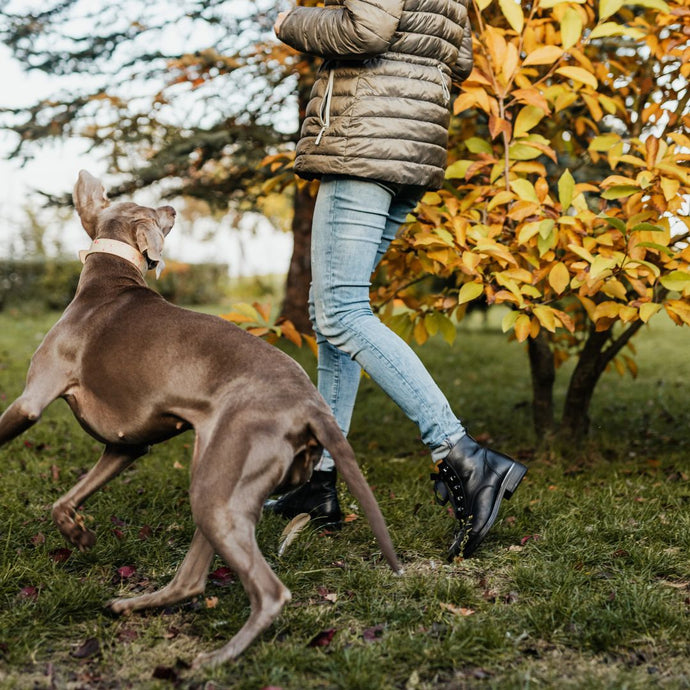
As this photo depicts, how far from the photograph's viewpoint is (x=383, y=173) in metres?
2.86

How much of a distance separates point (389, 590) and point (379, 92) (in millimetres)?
1845

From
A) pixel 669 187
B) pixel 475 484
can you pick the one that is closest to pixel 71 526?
pixel 475 484

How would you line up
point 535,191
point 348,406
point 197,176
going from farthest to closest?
point 197,176 < point 535,191 < point 348,406

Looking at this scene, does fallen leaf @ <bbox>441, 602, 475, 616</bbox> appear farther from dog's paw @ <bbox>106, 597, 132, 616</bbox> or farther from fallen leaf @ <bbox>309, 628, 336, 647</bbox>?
dog's paw @ <bbox>106, 597, 132, 616</bbox>

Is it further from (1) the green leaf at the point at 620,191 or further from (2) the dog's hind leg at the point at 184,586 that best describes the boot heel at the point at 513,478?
(1) the green leaf at the point at 620,191

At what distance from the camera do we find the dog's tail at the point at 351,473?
2275 mm

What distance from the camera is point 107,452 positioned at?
9.59ft

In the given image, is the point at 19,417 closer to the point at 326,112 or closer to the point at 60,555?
the point at 60,555

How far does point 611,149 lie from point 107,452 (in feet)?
9.10

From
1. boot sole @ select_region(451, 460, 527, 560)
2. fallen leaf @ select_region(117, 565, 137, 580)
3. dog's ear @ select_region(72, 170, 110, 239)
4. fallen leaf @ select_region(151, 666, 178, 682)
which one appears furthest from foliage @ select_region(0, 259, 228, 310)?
fallen leaf @ select_region(151, 666, 178, 682)

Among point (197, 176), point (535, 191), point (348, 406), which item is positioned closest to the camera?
point (348, 406)

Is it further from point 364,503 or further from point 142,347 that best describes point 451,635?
point 142,347

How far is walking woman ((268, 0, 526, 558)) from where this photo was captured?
112 inches

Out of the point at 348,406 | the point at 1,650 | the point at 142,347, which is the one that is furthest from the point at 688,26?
the point at 1,650
